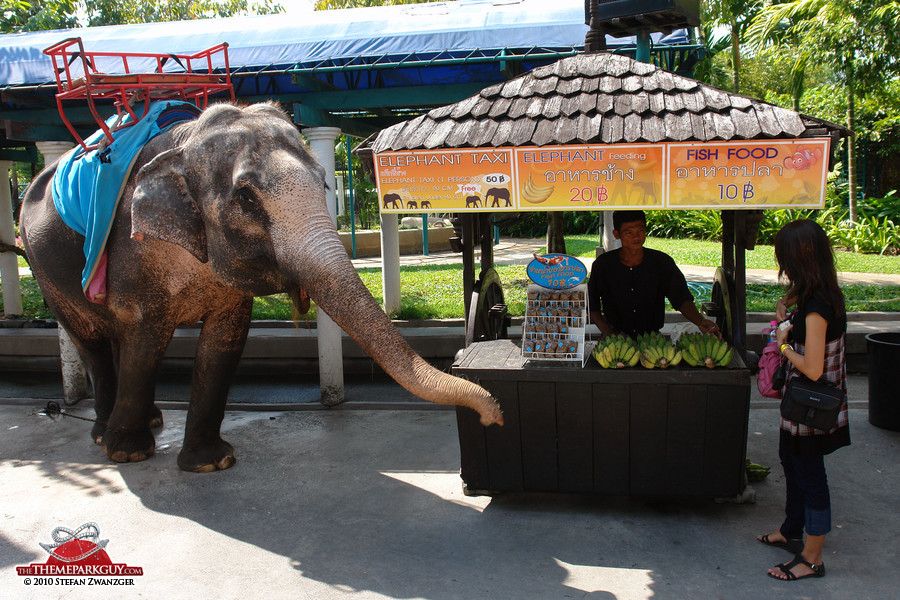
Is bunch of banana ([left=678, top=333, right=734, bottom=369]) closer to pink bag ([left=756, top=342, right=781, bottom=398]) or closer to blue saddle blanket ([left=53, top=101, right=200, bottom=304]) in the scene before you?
pink bag ([left=756, top=342, right=781, bottom=398])

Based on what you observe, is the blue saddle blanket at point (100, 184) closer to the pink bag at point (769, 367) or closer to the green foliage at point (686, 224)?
the pink bag at point (769, 367)

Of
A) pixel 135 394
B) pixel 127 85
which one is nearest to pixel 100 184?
pixel 127 85

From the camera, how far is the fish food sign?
13.2 feet

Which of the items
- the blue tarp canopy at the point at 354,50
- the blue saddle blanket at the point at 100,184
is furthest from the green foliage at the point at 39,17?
the blue saddle blanket at the point at 100,184

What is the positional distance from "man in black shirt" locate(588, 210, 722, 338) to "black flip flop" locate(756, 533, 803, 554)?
1466mm

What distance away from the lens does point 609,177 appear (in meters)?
4.22

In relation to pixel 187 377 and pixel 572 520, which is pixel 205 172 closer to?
pixel 572 520

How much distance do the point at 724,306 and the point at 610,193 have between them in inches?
A: 65.0

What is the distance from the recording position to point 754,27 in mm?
15891

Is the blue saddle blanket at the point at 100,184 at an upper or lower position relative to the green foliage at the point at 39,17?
lower

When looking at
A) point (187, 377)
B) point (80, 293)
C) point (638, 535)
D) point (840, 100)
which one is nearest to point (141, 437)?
point (80, 293)

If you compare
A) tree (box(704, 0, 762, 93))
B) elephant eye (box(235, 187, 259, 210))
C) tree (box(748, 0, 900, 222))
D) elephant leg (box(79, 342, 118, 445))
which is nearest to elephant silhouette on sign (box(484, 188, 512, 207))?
elephant eye (box(235, 187, 259, 210))

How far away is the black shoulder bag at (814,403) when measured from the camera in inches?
140

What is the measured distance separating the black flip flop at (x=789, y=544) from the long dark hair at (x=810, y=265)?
1288 millimetres
